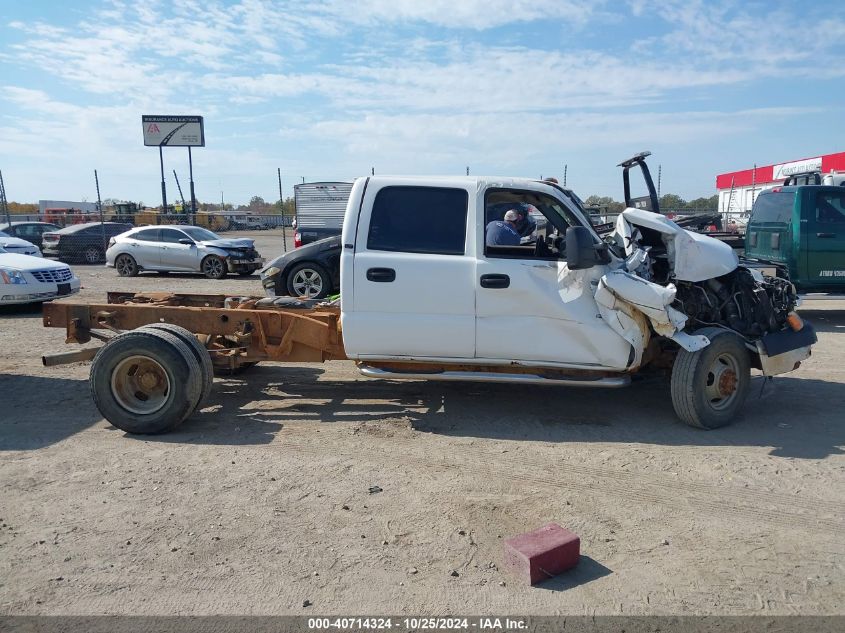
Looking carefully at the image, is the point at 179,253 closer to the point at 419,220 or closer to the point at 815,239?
the point at 419,220

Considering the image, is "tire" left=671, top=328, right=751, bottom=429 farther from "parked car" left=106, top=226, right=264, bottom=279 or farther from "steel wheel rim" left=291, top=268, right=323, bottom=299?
"parked car" left=106, top=226, right=264, bottom=279

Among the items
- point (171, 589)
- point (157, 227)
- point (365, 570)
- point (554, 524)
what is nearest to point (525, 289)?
point (554, 524)

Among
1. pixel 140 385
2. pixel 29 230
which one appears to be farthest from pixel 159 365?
pixel 29 230

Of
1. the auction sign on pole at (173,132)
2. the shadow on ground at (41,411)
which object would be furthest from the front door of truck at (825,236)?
the auction sign on pole at (173,132)

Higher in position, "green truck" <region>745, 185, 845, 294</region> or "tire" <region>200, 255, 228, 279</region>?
"green truck" <region>745, 185, 845, 294</region>

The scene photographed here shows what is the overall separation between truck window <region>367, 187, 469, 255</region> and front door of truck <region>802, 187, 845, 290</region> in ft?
25.7

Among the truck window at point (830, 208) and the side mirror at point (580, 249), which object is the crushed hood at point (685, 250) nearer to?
the side mirror at point (580, 249)

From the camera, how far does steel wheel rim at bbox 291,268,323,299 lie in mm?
11039

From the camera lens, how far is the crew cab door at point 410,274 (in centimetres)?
556

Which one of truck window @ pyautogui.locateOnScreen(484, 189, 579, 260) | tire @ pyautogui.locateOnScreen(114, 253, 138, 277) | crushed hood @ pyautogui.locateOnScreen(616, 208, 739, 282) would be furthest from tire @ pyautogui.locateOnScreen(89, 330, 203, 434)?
tire @ pyautogui.locateOnScreen(114, 253, 138, 277)

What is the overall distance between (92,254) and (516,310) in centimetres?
2122

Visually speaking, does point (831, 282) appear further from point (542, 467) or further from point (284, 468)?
point (284, 468)

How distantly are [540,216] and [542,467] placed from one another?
255 centimetres

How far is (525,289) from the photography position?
550cm
